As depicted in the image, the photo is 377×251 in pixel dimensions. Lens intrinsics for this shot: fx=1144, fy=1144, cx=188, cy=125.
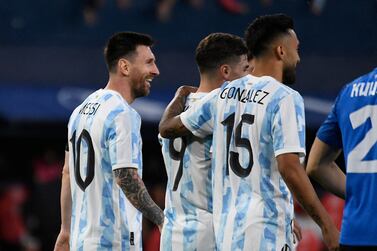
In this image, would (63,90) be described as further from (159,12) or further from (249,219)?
(249,219)

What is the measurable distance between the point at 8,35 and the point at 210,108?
28.7 ft

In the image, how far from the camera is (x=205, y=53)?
6441 millimetres

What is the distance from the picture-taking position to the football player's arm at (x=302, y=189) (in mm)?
5387

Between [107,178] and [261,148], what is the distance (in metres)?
1.09

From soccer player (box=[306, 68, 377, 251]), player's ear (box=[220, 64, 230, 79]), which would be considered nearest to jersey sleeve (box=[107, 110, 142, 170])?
player's ear (box=[220, 64, 230, 79])

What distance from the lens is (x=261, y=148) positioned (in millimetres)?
5777

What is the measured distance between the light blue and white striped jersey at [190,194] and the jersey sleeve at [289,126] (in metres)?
0.72

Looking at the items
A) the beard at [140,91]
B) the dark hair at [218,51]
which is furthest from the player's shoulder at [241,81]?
the beard at [140,91]

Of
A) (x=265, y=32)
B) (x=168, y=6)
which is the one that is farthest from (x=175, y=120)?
(x=168, y=6)

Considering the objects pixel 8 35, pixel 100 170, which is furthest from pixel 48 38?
pixel 100 170

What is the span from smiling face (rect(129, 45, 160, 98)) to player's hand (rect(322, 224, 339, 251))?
6.20 feet

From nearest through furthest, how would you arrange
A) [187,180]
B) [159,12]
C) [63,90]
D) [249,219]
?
1. [249,219]
2. [187,180]
3. [63,90]
4. [159,12]

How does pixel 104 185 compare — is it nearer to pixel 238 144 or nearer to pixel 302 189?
pixel 238 144

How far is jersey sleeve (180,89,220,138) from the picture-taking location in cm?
612
